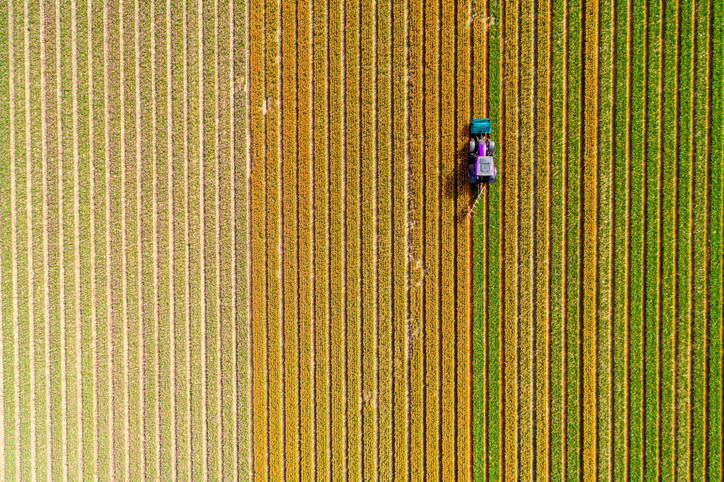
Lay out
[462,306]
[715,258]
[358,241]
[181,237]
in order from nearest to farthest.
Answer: [715,258] → [462,306] → [358,241] → [181,237]

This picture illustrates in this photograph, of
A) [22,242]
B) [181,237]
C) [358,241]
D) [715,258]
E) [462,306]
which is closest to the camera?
[715,258]

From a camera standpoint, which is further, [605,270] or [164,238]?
[164,238]

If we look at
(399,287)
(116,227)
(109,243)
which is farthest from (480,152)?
(109,243)

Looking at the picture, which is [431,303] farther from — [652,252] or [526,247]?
[652,252]

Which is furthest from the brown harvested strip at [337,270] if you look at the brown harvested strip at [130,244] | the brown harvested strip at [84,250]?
the brown harvested strip at [84,250]

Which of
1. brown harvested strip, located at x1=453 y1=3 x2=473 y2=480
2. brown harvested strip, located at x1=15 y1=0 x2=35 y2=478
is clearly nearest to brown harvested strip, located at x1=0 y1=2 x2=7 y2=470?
brown harvested strip, located at x1=15 y1=0 x2=35 y2=478

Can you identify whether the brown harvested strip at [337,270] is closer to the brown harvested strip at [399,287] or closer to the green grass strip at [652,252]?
the brown harvested strip at [399,287]

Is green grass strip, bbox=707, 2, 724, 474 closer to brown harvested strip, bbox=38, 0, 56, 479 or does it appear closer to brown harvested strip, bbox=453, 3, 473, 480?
brown harvested strip, bbox=453, 3, 473, 480
